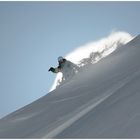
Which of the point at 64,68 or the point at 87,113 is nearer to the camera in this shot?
the point at 87,113

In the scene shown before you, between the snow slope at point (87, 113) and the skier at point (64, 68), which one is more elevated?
the skier at point (64, 68)

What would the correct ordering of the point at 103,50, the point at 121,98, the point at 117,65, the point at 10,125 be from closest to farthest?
1. the point at 121,98
2. the point at 10,125
3. the point at 117,65
4. the point at 103,50

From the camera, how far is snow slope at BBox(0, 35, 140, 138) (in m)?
3.20

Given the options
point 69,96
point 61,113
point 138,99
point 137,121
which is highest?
point 69,96

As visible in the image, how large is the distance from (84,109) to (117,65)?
10.0 feet

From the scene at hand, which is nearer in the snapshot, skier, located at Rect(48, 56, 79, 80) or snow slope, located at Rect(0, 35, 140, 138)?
snow slope, located at Rect(0, 35, 140, 138)

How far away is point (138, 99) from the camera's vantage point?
3.76 m

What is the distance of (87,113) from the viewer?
13.0 ft

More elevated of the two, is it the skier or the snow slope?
the skier

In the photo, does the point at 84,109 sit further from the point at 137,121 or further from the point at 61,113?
the point at 137,121

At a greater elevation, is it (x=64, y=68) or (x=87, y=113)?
(x=64, y=68)

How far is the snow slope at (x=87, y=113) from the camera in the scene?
10.5 ft

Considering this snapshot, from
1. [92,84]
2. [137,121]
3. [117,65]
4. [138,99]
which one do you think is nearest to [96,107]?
[138,99]

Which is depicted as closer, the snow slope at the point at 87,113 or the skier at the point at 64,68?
the snow slope at the point at 87,113
